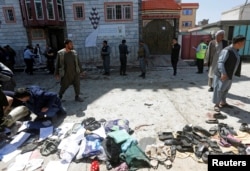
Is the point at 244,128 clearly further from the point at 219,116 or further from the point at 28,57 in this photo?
the point at 28,57

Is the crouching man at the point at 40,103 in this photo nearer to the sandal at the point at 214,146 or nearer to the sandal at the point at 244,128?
the sandal at the point at 214,146

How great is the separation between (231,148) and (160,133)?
1.28 metres

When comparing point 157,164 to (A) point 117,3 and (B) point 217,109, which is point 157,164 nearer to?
A: (B) point 217,109

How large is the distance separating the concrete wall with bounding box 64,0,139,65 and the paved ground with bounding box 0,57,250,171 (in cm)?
468

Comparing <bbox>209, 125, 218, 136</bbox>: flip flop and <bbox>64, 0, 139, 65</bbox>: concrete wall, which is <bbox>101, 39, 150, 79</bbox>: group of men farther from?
<bbox>209, 125, 218, 136</bbox>: flip flop

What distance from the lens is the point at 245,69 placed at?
941cm

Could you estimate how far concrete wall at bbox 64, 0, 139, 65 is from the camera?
40.8ft

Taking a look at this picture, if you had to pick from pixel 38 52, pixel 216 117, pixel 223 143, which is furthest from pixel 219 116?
pixel 38 52

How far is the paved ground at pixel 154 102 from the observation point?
13.7 ft

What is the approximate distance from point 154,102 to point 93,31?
8.82 meters

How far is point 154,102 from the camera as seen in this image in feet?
18.3

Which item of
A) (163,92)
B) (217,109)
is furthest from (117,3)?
(217,109)

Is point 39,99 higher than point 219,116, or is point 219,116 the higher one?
point 39,99

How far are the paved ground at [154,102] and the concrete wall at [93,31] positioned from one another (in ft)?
15.4
